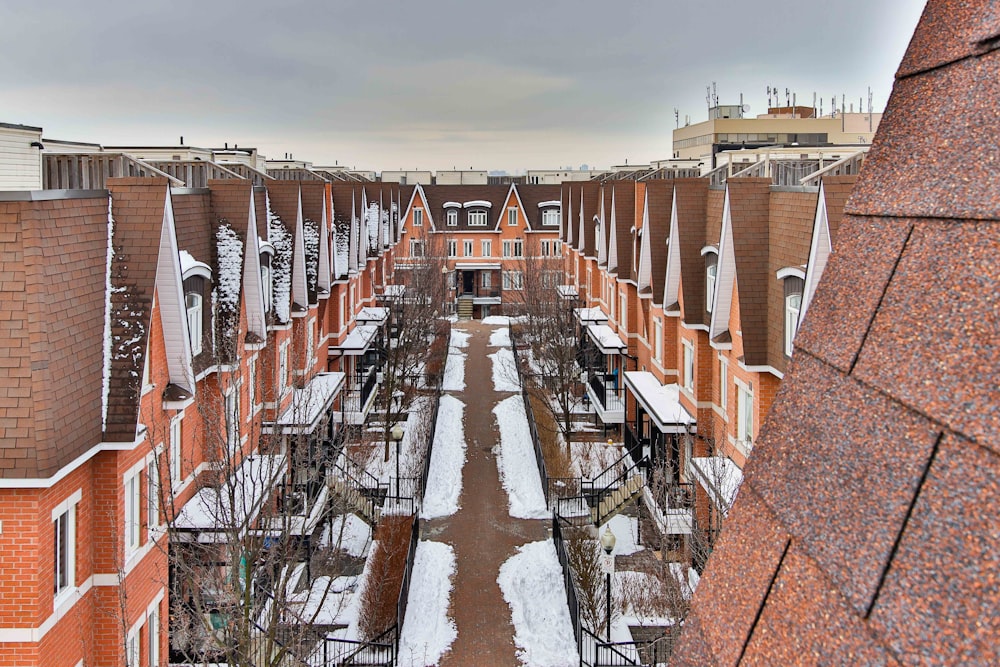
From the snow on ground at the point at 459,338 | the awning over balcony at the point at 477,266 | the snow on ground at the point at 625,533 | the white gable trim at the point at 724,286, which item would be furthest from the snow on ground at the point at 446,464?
the awning over balcony at the point at 477,266

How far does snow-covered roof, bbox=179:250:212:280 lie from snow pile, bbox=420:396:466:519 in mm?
10989

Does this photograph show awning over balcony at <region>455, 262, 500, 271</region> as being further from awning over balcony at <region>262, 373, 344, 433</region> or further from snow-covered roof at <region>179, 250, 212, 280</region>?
snow-covered roof at <region>179, 250, 212, 280</region>

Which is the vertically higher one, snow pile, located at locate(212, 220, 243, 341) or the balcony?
snow pile, located at locate(212, 220, 243, 341)

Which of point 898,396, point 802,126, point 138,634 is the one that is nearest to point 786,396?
→ point 898,396

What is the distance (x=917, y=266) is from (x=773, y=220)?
642 inches

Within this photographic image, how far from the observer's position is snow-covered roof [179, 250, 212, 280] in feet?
50.1

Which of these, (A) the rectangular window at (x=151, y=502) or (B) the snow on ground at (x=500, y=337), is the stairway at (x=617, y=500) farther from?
(B) the snow on ground at (x=500, y=337)

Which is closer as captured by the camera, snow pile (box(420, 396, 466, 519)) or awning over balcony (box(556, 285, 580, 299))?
snow pile (box(420, 396, 466, 519))

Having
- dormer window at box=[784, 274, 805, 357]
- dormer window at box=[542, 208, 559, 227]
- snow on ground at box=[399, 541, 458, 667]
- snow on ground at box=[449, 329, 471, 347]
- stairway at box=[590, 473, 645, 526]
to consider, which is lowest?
snow on ground at box=[399, 541, 458, 667]

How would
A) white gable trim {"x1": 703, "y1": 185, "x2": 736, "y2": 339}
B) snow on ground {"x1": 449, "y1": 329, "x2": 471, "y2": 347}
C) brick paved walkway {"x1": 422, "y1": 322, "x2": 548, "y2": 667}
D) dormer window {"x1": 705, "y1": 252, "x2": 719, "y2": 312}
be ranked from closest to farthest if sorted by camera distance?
1. brick paved walkway {"x1": 422, "y1": 322, "x2": 548, "y2": 667}
2. white gable trim {"x1": 703, "y1": 185, "x2": 736, "y2": 339}
3. dormer window {"x1": 705, "y1": 252, "x2": 719, "y2": 312}
4. snow on ground {"x1": 449, "y1": 329, "x2": 471, "y2": 347}

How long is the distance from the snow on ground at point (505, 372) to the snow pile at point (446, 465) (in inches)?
147

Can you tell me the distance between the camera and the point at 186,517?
14266 mm

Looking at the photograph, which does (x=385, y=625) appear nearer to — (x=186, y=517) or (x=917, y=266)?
(x=186, y=517)

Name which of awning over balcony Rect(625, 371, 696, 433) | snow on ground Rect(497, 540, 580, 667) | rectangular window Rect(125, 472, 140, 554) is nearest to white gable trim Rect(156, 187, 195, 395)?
rectangular window Rect(125, 472, 140, 554)
